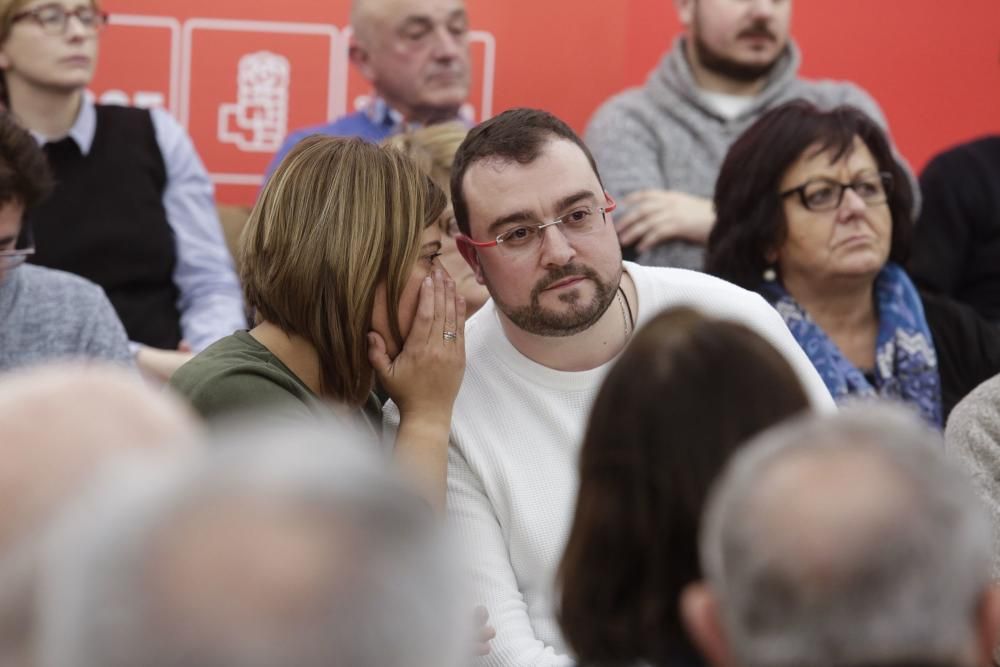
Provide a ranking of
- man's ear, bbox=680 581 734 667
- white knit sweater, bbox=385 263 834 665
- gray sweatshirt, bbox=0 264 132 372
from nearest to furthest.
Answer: man's ear, bbox=680 581 734 667 < white knit sweater, bbox=385 263 834 665 < gray sweatshirt, bbox=0 264 132 372

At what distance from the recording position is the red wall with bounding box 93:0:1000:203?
454 cm

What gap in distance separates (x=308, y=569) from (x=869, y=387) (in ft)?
9.48

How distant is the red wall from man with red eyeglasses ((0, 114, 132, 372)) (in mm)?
1312

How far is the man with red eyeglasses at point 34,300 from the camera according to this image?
10.4 feet

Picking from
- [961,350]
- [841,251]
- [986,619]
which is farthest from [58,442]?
[961,350]

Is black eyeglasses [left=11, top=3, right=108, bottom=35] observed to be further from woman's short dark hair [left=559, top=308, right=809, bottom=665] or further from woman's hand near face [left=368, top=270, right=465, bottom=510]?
woman's short dark hair [left=559, top=308, right=809, bottom=665]

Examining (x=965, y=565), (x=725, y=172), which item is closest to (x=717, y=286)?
(x=725, y=172)

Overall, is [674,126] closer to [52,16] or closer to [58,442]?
[52,16]

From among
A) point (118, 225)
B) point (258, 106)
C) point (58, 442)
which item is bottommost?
point (118, 225)

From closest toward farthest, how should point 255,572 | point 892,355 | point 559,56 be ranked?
point 255,572
point 892,355
point 559,56

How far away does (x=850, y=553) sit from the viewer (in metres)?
1.03

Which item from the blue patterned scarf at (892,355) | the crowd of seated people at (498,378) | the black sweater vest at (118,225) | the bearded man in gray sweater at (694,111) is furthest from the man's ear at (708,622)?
the black sweater vest at (118,225)

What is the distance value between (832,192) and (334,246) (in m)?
1.54

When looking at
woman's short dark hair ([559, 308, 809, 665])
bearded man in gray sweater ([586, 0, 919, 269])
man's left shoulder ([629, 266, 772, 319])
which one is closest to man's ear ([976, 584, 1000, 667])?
woman's short dark hair ([559, 308, 809, 665])
